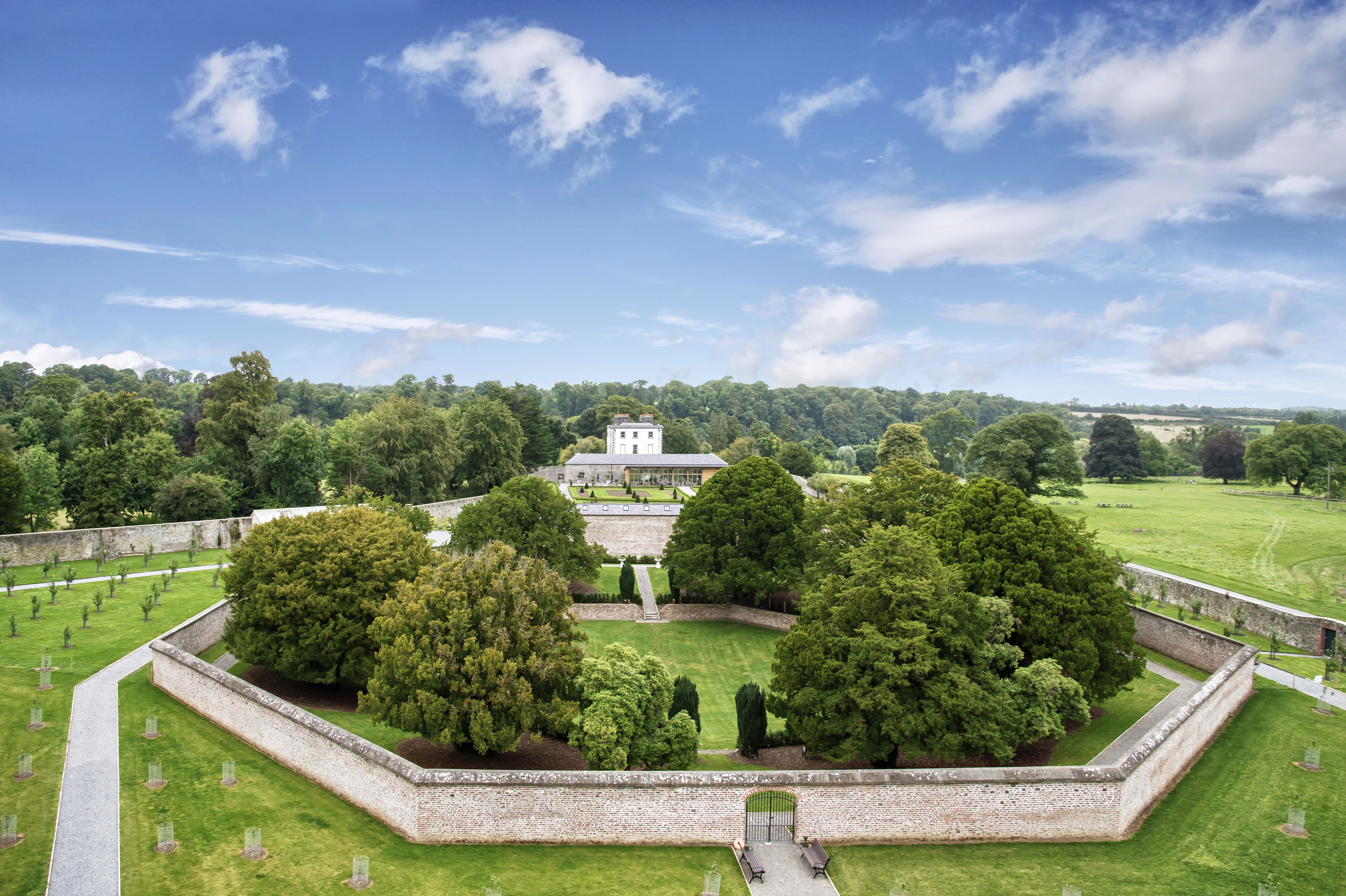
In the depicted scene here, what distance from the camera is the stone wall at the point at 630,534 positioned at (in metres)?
47.0

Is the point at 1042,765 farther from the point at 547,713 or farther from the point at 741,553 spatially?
the point at 741,553

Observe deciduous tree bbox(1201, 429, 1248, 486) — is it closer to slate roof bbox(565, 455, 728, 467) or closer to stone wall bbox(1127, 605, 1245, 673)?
slate roof bbox(565, 455, 728, 467)

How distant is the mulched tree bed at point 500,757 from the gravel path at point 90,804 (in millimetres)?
5849

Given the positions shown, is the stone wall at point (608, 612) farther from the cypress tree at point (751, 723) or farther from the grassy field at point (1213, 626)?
the grassy field at point (1213, 626)

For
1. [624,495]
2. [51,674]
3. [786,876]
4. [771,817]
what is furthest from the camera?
[624,495]

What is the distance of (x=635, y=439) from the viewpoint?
265ft

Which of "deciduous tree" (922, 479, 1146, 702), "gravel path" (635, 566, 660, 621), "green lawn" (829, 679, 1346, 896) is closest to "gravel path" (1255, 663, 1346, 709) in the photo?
"deciduous tree" (922, 479, 1146, 702)

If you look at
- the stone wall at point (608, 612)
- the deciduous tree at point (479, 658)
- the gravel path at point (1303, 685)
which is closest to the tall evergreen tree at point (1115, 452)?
the gravel path at point (1303, 685)

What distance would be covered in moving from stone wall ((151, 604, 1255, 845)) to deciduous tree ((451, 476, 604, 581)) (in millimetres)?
18855

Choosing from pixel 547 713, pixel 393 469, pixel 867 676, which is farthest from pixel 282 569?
pixel 393 469

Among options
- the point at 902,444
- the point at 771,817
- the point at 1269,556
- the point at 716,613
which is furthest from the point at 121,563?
the point at 902,444

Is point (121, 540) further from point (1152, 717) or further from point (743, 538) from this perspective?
point (1152, 717)

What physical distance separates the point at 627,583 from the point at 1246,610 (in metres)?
26.5

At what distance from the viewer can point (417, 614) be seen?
1775 cm
